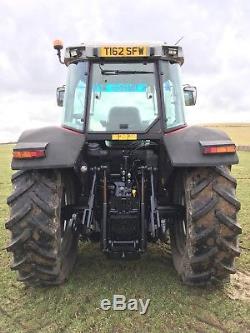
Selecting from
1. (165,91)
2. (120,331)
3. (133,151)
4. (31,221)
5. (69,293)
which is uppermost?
(165,91)

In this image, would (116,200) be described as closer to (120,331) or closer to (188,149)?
(188,149)

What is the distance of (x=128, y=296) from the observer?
15.5 feet

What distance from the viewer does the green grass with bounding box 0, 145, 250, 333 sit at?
415cm

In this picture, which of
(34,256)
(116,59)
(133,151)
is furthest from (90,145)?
(34,256)

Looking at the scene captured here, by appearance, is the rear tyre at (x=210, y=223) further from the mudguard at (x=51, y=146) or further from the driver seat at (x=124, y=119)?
the mudguard at (x=51, y=146)

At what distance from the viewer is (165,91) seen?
5.09 meters

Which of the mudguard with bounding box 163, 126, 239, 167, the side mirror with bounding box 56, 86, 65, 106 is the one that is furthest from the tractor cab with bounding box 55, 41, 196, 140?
the side mirror with bounding box 56, 86, 65, 106

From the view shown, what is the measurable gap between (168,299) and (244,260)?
5.53ft

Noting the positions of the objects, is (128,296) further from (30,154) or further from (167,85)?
(167,85)

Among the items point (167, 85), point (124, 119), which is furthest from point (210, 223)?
point (167, 85)

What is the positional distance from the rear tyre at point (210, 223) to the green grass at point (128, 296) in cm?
32

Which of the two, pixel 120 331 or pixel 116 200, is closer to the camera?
pixel 120 331

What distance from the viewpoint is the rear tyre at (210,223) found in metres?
4.44

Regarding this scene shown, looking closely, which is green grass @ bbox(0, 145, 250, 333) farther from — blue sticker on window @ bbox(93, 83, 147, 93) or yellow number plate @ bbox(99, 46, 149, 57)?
yellow number plate @ bbox(99, 46, 149, 57)
